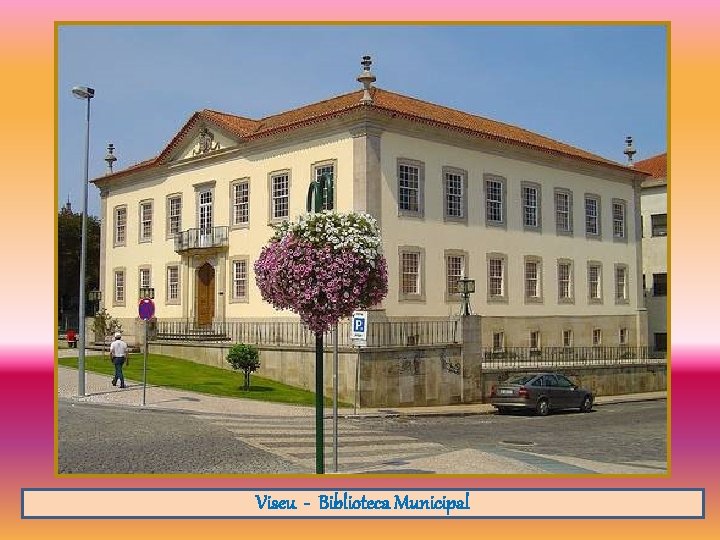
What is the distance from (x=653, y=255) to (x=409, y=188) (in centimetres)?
1942

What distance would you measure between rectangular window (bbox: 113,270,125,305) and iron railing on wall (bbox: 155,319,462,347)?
651cm

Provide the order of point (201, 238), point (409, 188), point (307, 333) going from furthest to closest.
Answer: point (201, 238)
point (409, 188)
point (307, 333)

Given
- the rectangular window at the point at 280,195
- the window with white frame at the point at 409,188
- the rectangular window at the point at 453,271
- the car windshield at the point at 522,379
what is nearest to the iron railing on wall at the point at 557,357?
the rectangular window at the point at 453,271

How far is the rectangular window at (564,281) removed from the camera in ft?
125

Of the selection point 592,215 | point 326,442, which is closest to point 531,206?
point 592,215

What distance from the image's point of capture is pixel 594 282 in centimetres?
3997

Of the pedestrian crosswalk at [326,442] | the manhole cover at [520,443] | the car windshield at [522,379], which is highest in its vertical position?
the car windshield at [522,379]

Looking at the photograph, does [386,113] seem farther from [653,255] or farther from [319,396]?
[653,255]

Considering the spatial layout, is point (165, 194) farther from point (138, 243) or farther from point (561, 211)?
point (561, 211)

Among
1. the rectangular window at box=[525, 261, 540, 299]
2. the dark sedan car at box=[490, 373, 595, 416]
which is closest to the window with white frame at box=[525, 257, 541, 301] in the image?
the rectangular window at box=[525, 261, 540, 299]

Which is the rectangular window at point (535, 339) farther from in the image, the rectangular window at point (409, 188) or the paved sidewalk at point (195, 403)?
the paved sidewalk at point (195, 403)

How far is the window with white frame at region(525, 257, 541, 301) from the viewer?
36375mm

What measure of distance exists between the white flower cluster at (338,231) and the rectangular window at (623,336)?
3268cm

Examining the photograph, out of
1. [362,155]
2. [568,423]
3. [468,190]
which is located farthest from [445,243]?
[568,423]
